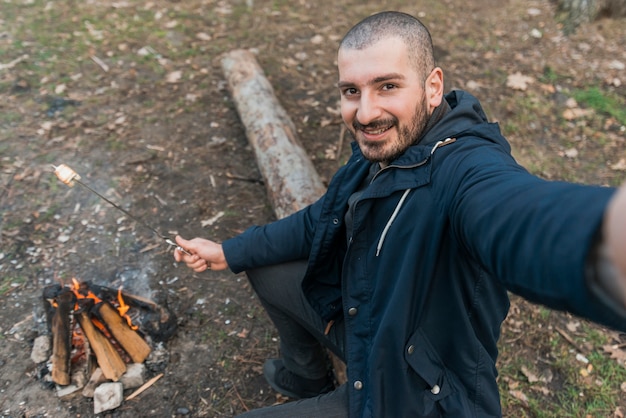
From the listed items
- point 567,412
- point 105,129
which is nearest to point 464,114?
point 567,412

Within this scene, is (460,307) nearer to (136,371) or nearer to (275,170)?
(136,371)

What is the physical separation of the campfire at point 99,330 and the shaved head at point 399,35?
2254 millimetres

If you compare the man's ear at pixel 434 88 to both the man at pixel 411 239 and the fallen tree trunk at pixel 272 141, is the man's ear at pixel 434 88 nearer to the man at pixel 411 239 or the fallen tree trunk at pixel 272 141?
the man at pixel 411 239

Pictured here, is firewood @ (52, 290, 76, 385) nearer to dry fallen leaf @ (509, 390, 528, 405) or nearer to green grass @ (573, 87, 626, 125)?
dry fallen leaf @ (509, 390, 528, 405)

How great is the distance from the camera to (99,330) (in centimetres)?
333

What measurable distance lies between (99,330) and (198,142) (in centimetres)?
256

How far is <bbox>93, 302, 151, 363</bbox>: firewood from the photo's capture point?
3.31 metres

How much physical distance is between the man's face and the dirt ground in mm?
1931

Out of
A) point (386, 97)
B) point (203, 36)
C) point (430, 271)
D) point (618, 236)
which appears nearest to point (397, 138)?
point (386, 97)

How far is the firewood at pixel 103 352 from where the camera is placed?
3.21m

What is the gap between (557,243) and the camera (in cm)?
123

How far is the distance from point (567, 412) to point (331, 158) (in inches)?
120

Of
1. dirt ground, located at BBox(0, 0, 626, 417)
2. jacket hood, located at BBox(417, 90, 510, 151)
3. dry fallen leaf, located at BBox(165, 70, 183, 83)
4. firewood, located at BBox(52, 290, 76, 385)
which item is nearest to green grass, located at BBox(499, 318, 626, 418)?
dirt ground, located at BBox(0, 0, 626, 417)

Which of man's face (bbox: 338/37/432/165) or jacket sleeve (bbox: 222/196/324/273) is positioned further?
jacket sleeve (bbox: 222/196/324/273)
